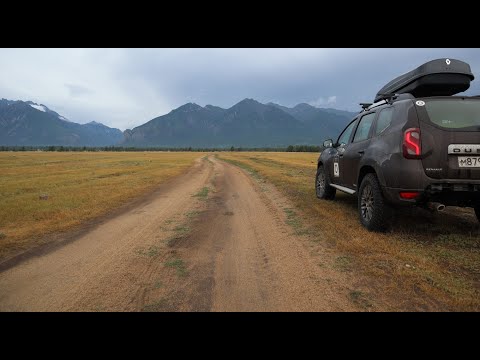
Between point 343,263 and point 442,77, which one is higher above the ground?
point 442,77

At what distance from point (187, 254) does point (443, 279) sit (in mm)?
3168

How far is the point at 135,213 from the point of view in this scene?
24.2ft

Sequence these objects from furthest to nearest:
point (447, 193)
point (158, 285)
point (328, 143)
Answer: point (328, 143) < point (447, 193) < point (158, 285)

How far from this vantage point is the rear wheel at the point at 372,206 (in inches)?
190

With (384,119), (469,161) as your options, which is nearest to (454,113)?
(469,161)

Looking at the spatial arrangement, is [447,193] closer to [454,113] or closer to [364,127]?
[454,113]

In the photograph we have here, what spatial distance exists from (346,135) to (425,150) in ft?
10.4

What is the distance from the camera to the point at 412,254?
398cm

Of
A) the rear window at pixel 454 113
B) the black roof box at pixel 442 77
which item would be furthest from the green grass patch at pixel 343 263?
the black roof box at pixel 442 77

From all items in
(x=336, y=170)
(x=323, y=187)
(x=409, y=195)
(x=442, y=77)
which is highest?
(x=442, y=77)

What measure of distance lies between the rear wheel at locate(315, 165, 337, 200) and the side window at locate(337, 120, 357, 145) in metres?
1.08

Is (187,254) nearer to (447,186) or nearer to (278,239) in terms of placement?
(278,239)

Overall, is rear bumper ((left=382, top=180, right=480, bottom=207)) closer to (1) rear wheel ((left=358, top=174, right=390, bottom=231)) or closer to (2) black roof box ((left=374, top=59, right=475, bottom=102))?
(1) rear wheel ((left=358, top=174, right=390, bottom=231))
